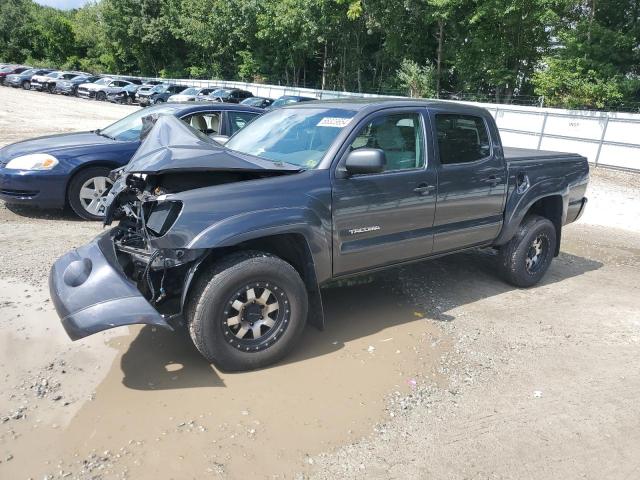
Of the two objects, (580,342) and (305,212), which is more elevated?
(305,212)

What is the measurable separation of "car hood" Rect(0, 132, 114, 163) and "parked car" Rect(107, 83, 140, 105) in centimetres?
2966

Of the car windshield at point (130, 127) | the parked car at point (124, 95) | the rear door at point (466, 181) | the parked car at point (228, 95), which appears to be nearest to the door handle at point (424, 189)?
the rear door at point (466, 181)

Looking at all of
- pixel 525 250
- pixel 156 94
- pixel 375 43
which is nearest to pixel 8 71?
pixel 156 94

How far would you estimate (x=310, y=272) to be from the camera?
3.97 m

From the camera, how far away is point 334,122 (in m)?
4.29

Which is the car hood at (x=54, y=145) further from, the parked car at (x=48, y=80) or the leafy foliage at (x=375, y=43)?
the parked car at (x=48, y=80)

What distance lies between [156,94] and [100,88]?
614cm

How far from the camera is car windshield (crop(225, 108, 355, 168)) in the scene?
420cm

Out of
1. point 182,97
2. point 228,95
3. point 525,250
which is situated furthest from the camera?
point 228,95

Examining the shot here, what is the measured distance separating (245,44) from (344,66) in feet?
44.0

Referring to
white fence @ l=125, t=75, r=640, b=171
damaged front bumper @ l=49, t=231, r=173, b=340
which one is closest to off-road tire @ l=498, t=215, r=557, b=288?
damaged front bumper @ l=49, t=231, r=173, b=340

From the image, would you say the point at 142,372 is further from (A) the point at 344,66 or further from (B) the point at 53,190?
(A) the point at 344,66

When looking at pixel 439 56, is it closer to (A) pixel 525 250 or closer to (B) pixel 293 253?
(A) pixel 525 250

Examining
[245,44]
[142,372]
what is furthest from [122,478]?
[245,44]
